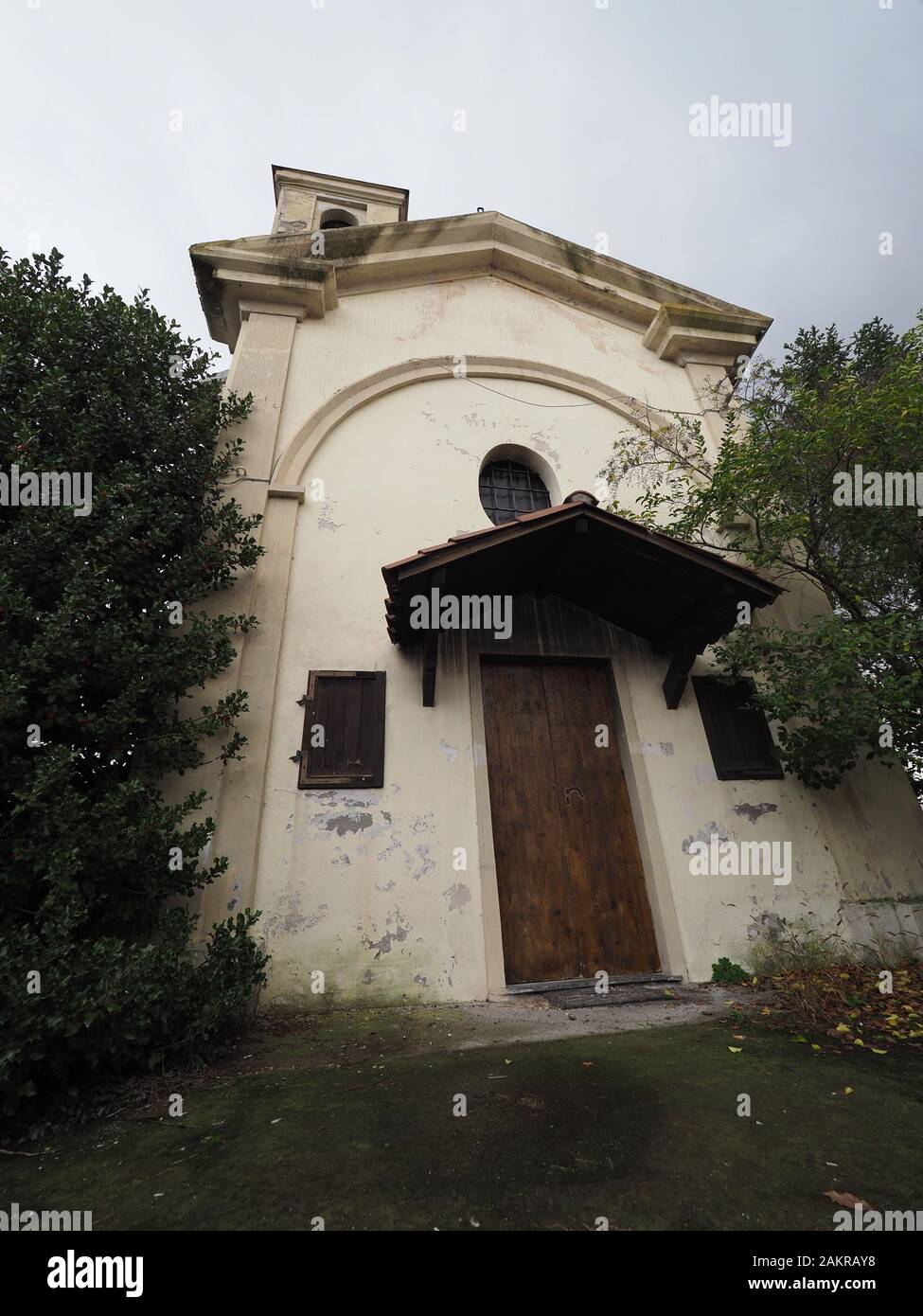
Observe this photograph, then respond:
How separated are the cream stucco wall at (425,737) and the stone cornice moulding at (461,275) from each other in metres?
0.42

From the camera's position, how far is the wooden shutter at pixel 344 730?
17.1 ft

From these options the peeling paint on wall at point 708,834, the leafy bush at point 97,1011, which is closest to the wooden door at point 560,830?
the peeling paint on wall at point 708,834

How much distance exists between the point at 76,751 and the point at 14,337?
3559 mm

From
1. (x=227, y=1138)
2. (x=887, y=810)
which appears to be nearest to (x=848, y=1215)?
(x=227, y=1138)

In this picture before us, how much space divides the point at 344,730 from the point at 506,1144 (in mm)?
Result: 3555

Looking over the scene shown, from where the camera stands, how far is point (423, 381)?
7648mm

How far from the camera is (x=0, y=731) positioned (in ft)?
11.4

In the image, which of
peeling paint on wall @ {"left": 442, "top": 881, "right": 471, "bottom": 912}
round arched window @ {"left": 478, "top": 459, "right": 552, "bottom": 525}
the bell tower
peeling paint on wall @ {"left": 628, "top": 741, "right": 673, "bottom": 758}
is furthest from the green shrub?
the bell tower

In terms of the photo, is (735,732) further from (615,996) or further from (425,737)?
(425,737)

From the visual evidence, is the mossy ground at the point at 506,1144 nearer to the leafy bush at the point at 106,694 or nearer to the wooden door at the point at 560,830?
the leafy bush at the point at 106,694

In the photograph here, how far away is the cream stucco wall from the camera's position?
484 cm

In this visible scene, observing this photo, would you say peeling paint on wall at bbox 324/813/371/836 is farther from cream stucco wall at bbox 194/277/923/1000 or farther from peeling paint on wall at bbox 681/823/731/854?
peeling paint on wall at bbox 681/823/731/854

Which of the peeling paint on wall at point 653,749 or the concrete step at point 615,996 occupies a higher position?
the peeling paint on wall at point 653,749
